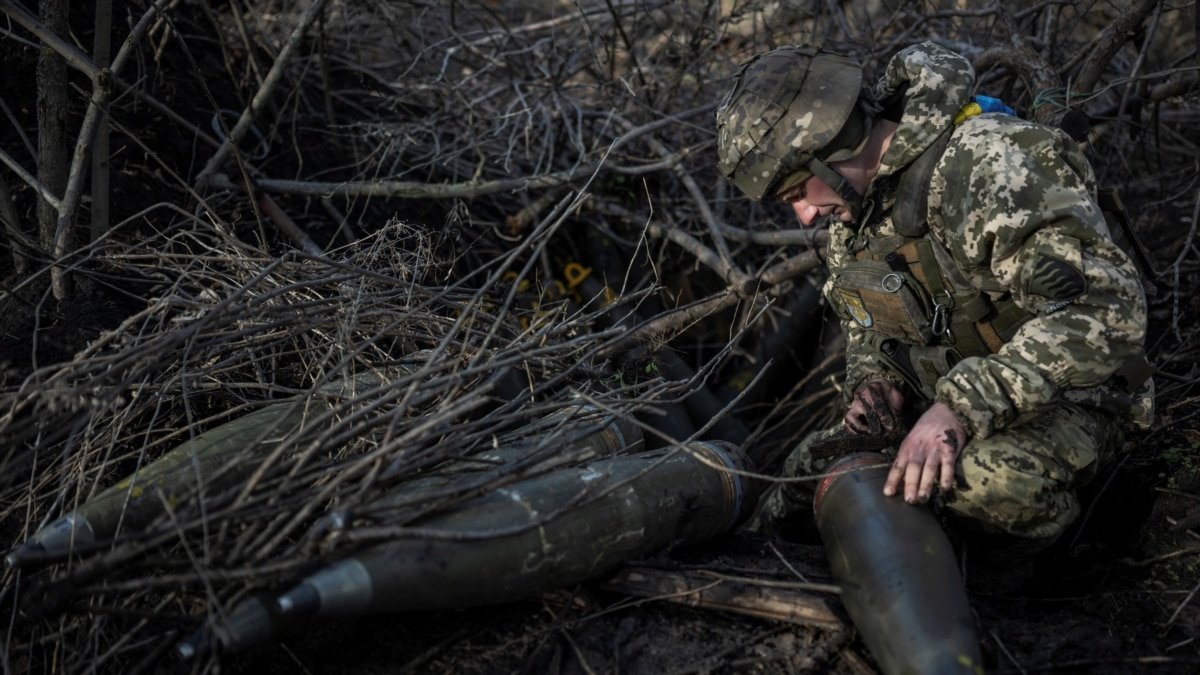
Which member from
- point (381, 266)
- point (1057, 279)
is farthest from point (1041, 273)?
point (381, 266)

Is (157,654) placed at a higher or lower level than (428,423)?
lower

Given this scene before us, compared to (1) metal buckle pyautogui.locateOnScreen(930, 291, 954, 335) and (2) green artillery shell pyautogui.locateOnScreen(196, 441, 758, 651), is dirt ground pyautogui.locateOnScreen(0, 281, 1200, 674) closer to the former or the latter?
(2) green artillery shell pyautogui.locateOnScreen(196, 441, 758, 651)

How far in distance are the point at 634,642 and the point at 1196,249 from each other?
3.45 metres

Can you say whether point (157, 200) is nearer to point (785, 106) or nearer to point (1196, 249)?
point (785, 106)

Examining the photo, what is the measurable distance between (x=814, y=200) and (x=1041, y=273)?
30.1 inches

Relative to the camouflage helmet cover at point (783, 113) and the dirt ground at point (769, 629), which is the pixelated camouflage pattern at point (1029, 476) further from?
the camouflage helmet cover at point (783, 113)

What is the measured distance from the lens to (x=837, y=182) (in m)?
2.85

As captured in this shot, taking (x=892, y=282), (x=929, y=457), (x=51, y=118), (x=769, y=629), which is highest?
(x=51, y=118)

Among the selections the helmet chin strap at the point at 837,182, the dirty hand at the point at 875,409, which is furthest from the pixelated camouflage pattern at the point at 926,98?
the dirty hand at the point at 875,409

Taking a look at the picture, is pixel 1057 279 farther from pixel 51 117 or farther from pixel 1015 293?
pixel 51 117

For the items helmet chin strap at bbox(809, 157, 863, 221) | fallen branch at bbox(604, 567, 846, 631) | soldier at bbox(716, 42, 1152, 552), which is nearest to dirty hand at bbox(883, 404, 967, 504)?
soldier at bbox(716, 42, 1152, 552)

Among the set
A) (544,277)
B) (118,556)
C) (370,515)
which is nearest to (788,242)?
(544,277)

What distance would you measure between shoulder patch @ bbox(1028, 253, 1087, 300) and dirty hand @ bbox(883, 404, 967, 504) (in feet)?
1.41

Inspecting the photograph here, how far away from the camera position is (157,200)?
13.7 ft
